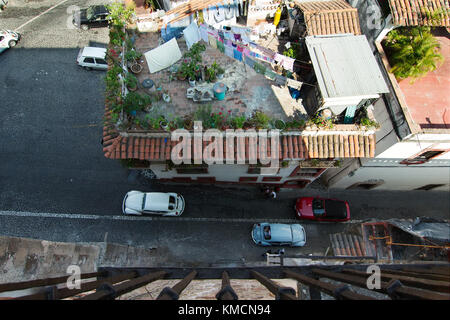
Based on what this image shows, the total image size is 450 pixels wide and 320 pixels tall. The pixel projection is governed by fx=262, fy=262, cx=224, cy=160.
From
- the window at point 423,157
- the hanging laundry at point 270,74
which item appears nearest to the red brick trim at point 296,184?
the window at point 423,157

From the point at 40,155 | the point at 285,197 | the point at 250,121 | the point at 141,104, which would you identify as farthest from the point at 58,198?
the point at 285,197

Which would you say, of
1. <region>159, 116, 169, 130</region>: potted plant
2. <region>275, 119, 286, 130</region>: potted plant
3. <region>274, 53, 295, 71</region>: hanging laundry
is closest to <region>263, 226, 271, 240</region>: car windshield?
<region>275, 119, 286, 130</region>: potted plant

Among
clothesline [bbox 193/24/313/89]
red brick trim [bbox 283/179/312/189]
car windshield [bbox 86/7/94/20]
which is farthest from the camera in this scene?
car windshield [bbox 86/7/94/20]

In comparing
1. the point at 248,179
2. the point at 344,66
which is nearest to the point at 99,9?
the point at 248,179

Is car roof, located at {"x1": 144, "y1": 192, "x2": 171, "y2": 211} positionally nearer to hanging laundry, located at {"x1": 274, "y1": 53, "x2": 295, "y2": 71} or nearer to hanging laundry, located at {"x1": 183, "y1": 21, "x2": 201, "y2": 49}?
hanging laundry, located at {"x1": 183, "y1": 21, "x2": 201, "y2": 49}

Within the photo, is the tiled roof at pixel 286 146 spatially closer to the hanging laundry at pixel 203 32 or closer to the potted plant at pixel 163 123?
the potted plant at pixel 163 123

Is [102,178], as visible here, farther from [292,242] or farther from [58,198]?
[292,242]
